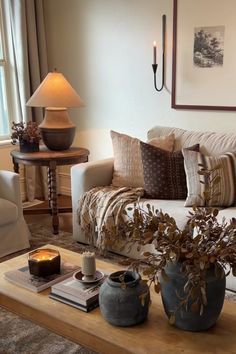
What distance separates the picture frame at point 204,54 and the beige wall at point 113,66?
0.08 meters

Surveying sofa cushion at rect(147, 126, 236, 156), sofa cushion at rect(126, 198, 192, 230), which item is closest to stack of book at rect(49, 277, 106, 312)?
sofa cushion at rect(126, 198, 192, 230)

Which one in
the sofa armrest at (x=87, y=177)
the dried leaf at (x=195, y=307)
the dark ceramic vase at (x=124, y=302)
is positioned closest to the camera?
the dried leaf at (x=195, y=307)

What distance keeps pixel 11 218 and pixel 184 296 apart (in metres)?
1.89

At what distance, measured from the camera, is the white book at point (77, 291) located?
165cm

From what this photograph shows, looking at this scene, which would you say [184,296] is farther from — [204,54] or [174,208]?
[204,54]

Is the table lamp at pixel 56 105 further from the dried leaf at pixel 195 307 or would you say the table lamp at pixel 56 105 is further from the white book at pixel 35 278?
the dried leaf at pixel 195 307

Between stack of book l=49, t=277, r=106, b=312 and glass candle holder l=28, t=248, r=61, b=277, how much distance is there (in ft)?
0.40

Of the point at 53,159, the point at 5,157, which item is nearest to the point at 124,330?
the point at 53,159

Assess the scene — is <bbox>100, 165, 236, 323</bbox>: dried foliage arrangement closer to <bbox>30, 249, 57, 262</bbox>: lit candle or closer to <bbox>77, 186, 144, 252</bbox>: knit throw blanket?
<bbox>30, 249, 57, 262</bbox>: lit candle

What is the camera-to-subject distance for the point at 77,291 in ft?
5.55

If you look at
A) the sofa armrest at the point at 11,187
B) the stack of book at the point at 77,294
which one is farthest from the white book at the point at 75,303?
the sofa armrest at the point at 11,187

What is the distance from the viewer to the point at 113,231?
55.0 inches

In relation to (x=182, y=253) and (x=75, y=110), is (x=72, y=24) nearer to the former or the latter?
(x=75, y=110)

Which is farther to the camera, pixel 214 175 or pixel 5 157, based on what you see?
pixel 5 157
